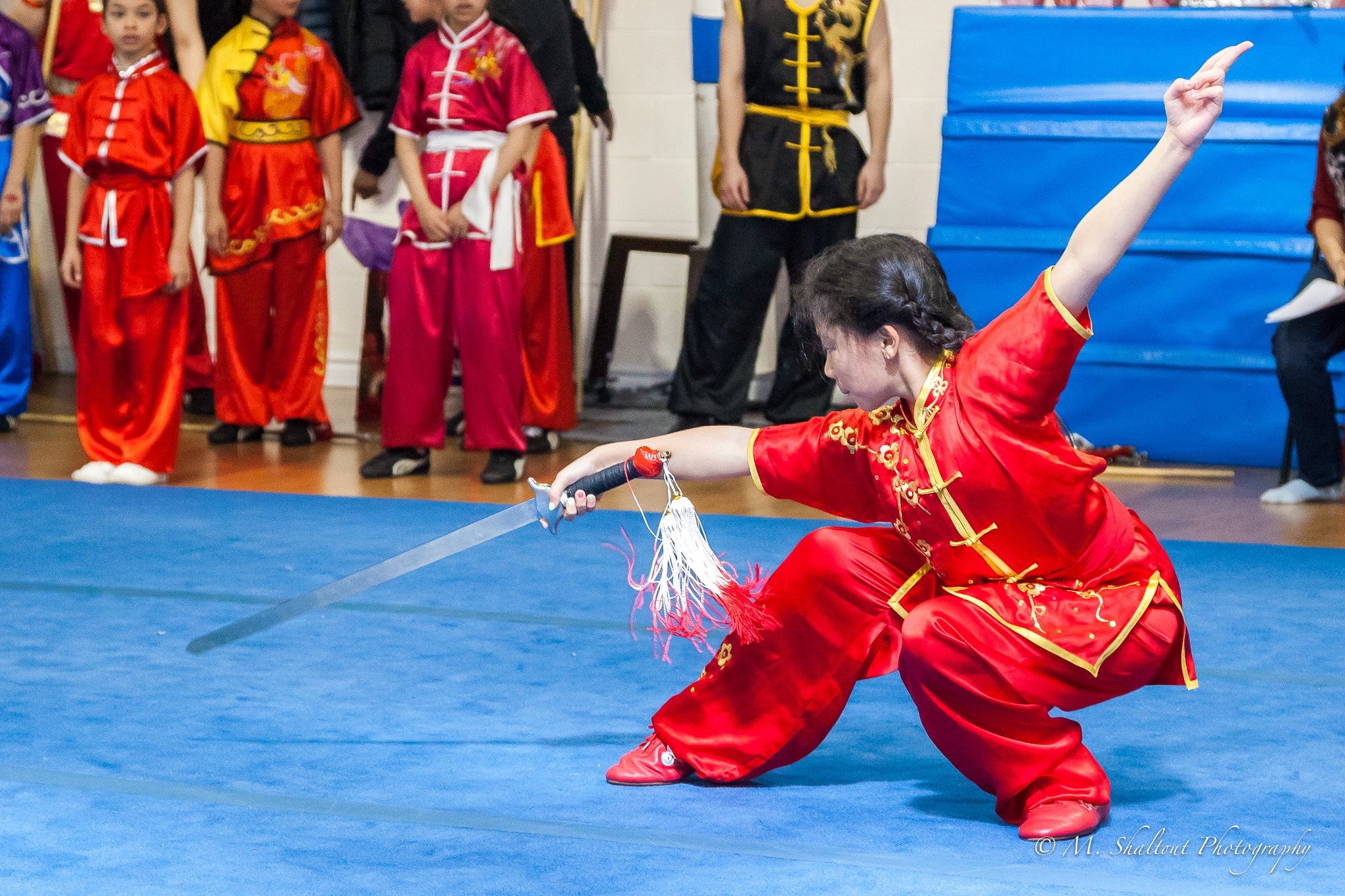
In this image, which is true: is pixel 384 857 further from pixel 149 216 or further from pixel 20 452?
pixel 20 452

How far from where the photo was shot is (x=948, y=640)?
65.0 inches

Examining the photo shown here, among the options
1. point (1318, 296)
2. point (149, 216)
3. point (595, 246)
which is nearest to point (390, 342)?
point (149, 216)

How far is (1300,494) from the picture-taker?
3.88 m

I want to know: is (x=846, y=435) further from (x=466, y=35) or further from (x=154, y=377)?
(x=154, y=377)

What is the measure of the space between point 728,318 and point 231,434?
1487 millimetres

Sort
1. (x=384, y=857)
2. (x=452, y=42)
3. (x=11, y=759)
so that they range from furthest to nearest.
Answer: (x=452, y=42), (x=11, y=759), (x=384, y=857)

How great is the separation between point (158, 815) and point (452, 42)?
8.13ft

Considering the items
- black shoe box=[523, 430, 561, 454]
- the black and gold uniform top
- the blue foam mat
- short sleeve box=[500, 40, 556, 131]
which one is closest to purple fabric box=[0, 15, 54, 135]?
short sleeve box=[500, 40, 556, 131]

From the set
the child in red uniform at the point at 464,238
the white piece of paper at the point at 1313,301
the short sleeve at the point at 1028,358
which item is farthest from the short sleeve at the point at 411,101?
the short sleeve at the point at 1028,358

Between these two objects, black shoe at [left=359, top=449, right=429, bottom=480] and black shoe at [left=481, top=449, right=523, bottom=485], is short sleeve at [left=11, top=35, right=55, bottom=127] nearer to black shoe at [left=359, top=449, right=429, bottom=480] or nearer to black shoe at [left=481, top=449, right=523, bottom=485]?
black shoe at [left=359, top=449, right=429, bottom=480]

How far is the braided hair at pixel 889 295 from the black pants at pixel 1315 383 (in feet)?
8.01

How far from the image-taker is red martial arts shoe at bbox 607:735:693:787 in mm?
1876

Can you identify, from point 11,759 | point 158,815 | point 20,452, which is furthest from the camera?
point 20,452

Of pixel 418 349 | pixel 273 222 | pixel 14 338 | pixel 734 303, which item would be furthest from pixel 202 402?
pixel 734 303
